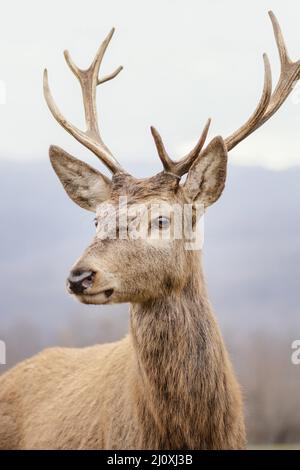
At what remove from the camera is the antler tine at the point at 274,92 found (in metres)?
6.22

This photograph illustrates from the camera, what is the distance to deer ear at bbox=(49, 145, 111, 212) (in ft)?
20.4

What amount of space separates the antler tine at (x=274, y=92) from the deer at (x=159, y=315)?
1cm

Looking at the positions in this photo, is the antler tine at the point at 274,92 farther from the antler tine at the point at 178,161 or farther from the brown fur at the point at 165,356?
the brown fur at the point at 165,356

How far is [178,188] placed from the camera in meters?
5.85

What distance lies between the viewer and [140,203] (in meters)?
5.69

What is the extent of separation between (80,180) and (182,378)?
5.28ft

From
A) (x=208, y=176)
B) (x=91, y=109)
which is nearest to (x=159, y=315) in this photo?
(x=208, y=176)

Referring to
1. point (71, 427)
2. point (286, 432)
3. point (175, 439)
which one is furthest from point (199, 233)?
point (286, 432)

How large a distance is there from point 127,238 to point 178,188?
1.86ft

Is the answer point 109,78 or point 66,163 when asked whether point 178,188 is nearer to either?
point 66,163

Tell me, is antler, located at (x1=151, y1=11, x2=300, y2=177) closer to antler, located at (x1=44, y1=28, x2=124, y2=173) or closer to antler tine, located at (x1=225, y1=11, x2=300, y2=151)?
antler tine, located at (x1=225, y1=11, x2=300, y2=151)

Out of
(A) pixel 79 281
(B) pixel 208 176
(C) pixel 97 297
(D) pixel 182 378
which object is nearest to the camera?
(A) pixel 79 281

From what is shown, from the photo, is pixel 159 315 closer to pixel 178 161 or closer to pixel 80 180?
pixel 178 161

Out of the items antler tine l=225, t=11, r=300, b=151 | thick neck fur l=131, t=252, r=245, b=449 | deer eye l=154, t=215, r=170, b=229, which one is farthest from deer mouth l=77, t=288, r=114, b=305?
antler tine l=225, t=11, r=300, b=151
